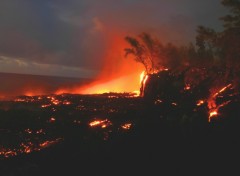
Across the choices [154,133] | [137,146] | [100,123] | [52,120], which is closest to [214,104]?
[154,133]

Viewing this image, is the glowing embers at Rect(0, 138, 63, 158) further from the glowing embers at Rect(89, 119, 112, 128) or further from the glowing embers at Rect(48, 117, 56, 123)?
the glowing embers at Rect(48, 117, 56, 123)

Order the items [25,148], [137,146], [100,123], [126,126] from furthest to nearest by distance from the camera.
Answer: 1. [100,123]
2. [126,126]
3. [137,146]
4. [25,148]

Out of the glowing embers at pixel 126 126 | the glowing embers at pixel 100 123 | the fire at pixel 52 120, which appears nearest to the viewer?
the glowing embers at pixel 126 126

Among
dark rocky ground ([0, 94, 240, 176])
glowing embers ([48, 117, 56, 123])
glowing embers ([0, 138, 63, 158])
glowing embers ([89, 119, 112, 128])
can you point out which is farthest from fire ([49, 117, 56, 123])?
glowing embers ([0, 138, 63, 158])

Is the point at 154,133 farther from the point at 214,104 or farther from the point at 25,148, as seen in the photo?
the point at 25,148

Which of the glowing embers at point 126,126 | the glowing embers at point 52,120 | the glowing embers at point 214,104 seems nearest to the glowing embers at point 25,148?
the glowing embers at point 126,126

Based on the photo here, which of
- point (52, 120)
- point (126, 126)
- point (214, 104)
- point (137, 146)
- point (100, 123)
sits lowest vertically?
point (137, 146)

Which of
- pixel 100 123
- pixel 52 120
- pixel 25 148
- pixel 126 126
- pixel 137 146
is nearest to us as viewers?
pixel 25 148

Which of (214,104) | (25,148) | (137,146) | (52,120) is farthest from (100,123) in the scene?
(214,104)

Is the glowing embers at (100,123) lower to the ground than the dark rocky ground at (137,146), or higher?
higher

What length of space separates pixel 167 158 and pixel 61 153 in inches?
281

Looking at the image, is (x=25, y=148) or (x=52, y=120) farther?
(x=52, y=120)

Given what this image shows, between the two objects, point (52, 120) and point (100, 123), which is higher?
point (52, 120)

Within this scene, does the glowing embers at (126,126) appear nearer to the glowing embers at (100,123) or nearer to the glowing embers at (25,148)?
the glowing embers at (100,123)
